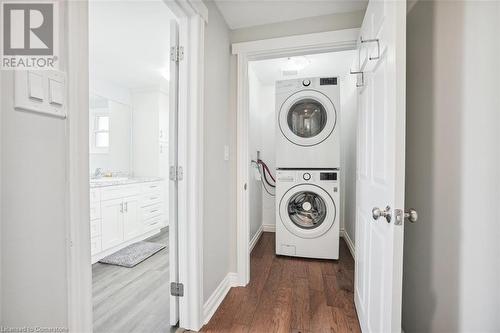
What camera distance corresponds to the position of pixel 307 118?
2672mm

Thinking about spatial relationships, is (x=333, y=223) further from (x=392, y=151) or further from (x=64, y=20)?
(x=64, y=20)

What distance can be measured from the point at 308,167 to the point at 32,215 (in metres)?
2.36

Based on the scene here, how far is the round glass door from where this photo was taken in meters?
2.61

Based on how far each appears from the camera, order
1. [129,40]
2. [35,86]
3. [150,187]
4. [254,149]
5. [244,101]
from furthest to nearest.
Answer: [150,187] → [254,149] → [129,40] → [244,101] → [35,86]

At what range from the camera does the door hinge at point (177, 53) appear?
1.43 metres

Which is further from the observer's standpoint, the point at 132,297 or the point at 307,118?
the point at 307,118

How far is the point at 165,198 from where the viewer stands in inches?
154

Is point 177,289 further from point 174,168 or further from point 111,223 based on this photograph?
point 111,223

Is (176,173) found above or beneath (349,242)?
above

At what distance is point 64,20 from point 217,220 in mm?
1422

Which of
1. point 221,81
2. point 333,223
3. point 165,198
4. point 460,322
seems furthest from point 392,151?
point 165,198

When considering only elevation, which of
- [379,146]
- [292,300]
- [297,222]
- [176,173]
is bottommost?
[292,300]

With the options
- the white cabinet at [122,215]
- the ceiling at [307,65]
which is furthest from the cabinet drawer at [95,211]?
the ceiling at [307,65]

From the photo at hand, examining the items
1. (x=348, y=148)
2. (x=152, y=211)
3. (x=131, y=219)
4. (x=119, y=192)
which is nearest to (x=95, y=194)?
(x=119, y=192)
